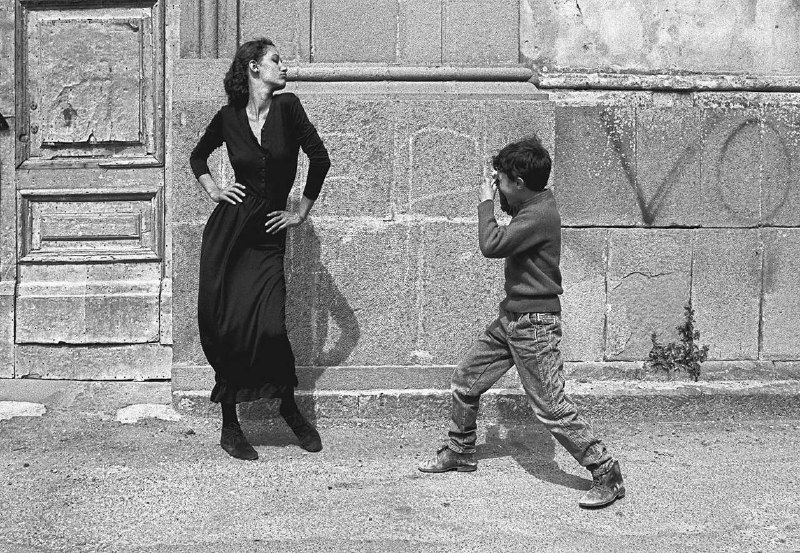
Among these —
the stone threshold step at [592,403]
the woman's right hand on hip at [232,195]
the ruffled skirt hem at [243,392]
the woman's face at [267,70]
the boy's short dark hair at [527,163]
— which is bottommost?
the stone threshold step at [592,403]

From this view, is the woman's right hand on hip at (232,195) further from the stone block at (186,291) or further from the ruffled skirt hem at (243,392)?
the ruffled skirt hem at (243,392)

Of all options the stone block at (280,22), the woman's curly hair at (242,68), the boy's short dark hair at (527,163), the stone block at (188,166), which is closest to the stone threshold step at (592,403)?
the stone block at (188,166)

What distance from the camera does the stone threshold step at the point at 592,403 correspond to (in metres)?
5.31

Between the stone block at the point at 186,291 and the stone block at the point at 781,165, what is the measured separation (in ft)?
10.8

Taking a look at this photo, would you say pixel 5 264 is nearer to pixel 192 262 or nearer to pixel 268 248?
pixel 192 262

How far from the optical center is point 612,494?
13.4 feet

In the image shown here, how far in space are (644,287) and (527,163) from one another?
182 cm

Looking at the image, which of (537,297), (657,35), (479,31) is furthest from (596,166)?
(537,297)

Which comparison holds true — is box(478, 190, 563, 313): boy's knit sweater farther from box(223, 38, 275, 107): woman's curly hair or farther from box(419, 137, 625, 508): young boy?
box(223, 38, 275, 107): woman's curly hair

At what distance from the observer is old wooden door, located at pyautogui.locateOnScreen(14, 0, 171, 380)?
5965 millimetres

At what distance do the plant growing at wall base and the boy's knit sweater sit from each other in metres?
1.64

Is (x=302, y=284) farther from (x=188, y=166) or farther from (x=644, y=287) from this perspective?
(x=644, y=287)

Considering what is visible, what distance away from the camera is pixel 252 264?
4668 mm

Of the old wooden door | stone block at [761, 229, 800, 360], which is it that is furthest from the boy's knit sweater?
the old wooden door
